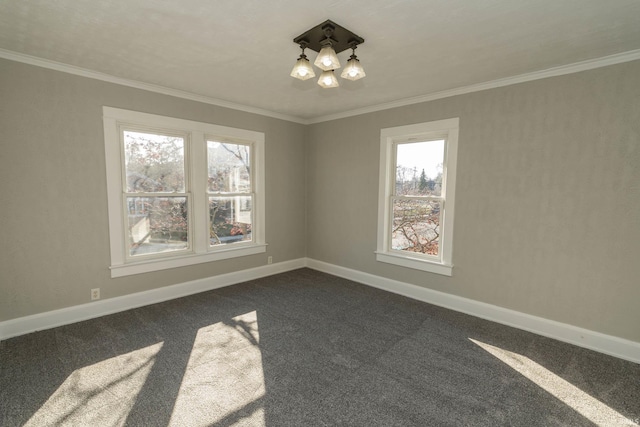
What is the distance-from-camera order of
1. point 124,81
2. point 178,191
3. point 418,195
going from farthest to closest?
point 418,195 < point 178,191 < point 124,81

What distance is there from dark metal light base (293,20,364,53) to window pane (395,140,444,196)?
1909mm

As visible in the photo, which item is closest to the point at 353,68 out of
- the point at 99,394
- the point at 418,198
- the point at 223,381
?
the point at 418,198

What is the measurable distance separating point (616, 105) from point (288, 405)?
11.8 ft

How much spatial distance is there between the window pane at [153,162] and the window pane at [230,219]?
22.3 inches

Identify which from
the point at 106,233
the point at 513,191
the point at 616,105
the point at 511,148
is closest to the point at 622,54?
the point at 616,105

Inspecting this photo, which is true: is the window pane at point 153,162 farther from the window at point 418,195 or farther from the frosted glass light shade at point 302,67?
the window at point 418,195

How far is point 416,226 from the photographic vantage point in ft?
13.0

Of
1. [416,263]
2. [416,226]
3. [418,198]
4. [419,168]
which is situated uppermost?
[419,168]

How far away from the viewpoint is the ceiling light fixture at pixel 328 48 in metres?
2.06

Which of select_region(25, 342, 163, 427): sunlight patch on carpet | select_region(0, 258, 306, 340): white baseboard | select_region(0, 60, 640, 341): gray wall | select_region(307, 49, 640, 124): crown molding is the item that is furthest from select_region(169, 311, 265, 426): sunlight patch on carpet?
select_region(307, 49, 640, 124): crown molding

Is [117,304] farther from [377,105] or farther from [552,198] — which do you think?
[552,198]

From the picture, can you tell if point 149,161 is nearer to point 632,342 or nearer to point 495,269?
point 495,269

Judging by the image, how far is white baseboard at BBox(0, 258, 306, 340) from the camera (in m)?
2.78

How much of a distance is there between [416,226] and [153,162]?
3.43 meters
